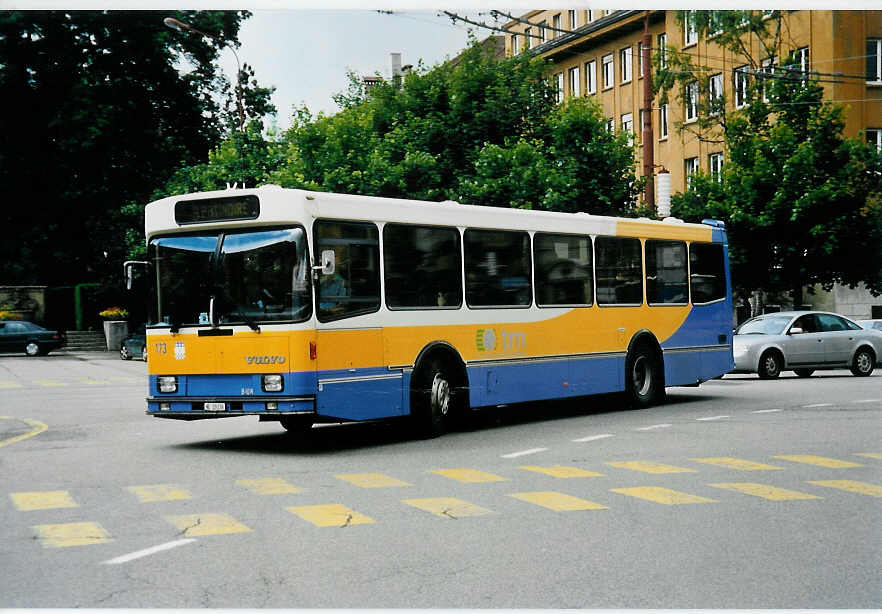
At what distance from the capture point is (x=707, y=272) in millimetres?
18984

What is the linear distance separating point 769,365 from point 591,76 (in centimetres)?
1769

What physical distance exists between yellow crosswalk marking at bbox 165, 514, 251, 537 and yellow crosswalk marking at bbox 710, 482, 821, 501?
156 inches

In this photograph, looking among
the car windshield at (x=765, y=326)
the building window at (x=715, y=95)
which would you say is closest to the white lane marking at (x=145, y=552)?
the car windshield at (x=765, y=326)

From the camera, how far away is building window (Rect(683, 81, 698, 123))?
125 ft

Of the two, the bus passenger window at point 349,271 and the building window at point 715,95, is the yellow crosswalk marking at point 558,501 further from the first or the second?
the building window at point 715,95

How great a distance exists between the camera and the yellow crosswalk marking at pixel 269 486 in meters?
9.38

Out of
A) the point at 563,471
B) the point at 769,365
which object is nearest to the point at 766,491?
the point at 563,471

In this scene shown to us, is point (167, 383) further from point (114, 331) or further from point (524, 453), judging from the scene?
point (114, 331)

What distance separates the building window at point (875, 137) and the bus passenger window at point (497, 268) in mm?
19486

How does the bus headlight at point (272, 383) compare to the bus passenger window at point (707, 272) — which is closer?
the bus headlight at point (272, 383)

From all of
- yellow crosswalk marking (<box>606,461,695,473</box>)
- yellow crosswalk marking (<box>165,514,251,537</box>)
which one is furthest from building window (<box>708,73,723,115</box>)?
yellow crosswalk marking (<box>165,514,251,537</box>)

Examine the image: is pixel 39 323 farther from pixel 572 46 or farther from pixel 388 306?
pixel 388 306

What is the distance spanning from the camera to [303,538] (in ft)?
24.4

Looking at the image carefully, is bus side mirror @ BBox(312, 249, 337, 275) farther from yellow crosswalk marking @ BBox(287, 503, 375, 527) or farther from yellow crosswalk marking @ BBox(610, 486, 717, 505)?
yellow crosswalk marking @ BBox(610, 486, 717, 505)
